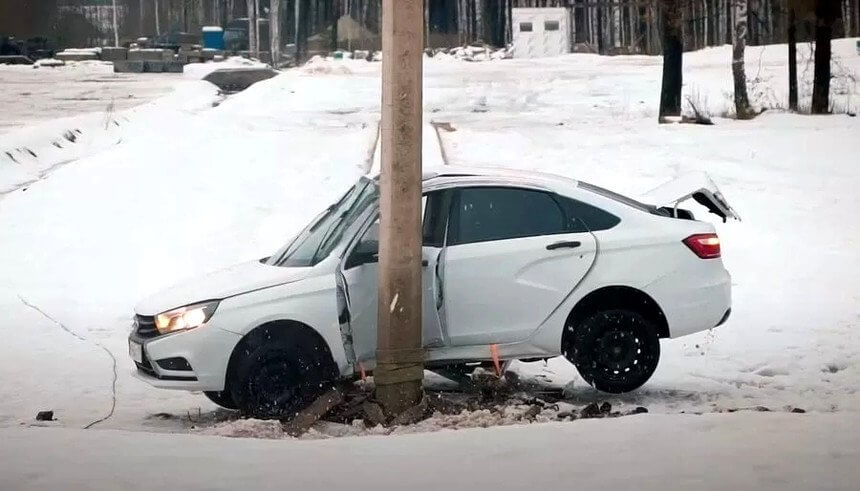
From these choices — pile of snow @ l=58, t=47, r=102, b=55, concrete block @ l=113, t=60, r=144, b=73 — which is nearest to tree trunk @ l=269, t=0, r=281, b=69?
pile of snow @ l=58, t=47, r=102, b=55

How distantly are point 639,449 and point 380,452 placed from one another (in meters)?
1.25

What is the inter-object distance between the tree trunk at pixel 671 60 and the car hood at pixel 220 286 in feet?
51.6

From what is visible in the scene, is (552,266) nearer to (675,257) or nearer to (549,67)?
(675,257)

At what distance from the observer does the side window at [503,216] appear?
28.2 ft

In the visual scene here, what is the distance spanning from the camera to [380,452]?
6781 millimetres

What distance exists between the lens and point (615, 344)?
850 cm

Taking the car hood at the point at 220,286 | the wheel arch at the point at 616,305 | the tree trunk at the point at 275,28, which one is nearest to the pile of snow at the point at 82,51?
the tree trunk at the point at 275,28

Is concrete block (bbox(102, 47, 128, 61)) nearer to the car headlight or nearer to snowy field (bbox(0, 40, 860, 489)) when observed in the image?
snowy field (bbox(0, 40, 860, 489))

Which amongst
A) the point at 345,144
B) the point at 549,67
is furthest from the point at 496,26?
the point at 345,144

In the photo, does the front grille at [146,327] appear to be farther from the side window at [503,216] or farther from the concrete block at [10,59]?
the concrete block at [10,59]

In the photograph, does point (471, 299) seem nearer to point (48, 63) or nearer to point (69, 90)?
point (69, 90)

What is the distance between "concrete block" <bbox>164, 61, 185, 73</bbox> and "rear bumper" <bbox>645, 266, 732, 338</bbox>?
3616cm

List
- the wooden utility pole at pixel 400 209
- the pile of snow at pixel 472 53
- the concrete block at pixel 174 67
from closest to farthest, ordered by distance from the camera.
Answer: the wooden utility pole at pixel 400 209 → the pile of snow at pixel 472 53 → the concrete block at pixel 174 67

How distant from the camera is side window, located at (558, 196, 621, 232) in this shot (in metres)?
8.68
